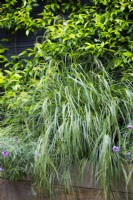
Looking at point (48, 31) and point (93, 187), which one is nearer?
point (93, 187)

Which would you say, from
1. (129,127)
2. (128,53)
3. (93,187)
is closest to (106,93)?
(129,127)

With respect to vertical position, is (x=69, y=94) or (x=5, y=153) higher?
(x=69, y=94)

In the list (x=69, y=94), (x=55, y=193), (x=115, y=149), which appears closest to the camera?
(x=115, y=149)

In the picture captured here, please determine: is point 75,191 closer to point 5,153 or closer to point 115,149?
point 115,149

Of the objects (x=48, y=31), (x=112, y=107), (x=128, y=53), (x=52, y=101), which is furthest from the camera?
(x=48, y=31)

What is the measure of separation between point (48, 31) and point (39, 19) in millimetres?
228

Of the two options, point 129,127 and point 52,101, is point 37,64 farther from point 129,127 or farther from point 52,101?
point 129,127

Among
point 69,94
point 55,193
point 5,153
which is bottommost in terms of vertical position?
point 55,193

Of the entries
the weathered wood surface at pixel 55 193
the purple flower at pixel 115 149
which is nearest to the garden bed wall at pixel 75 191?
the weathered wood surface at pixel 55 193

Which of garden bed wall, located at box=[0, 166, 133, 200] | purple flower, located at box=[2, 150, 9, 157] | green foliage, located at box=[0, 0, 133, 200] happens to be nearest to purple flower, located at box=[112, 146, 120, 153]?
green foliage, located at box=[0, 0, 133, 200]

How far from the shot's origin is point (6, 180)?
2684 mm

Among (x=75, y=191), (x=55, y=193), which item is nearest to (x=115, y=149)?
(x=75, y=191)

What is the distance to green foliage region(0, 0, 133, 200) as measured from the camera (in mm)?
2426

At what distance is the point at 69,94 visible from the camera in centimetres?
274
